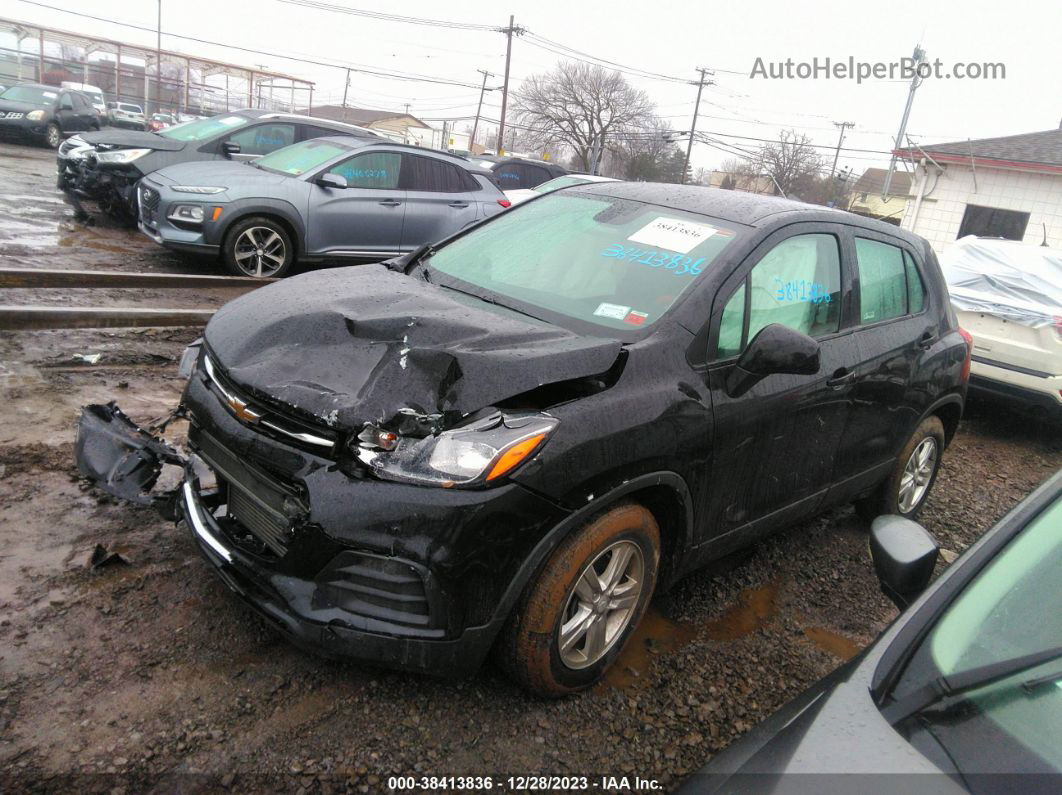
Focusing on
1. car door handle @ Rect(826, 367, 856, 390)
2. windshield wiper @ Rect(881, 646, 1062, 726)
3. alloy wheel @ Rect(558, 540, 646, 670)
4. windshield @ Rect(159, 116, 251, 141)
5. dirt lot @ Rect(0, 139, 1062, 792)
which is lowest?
dirt lot @ Rect(0, 139, 1062, 792)

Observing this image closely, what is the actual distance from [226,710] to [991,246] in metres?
8.23

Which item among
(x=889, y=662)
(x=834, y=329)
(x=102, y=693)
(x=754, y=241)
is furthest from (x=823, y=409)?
(x=102, y=693)

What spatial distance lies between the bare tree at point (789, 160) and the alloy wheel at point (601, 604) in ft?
170

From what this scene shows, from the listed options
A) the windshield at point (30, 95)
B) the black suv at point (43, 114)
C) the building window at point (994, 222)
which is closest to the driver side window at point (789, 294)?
the building window at point (994, 222)

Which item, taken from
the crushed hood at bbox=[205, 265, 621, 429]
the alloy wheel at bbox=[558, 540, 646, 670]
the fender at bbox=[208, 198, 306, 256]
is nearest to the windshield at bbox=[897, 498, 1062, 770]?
the alloy wheel at bbox=[558, 540, 646, 670]

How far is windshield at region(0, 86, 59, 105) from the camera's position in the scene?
21062 mm

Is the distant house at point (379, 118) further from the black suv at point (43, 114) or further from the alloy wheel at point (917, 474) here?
the alloy wheel at point (917, 474)

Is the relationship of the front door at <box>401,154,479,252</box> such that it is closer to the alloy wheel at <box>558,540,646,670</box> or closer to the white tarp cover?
the white tarp cover

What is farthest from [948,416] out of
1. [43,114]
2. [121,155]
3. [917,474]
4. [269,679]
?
[43,114]

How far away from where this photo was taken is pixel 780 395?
3.19 m

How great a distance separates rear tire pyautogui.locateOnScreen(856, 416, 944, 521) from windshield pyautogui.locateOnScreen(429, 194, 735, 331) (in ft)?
6.46

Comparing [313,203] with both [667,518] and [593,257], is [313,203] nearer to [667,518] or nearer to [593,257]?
[593,257]

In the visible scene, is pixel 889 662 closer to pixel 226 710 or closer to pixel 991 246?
pixel 226 710

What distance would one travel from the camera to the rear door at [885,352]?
374 centimetres
